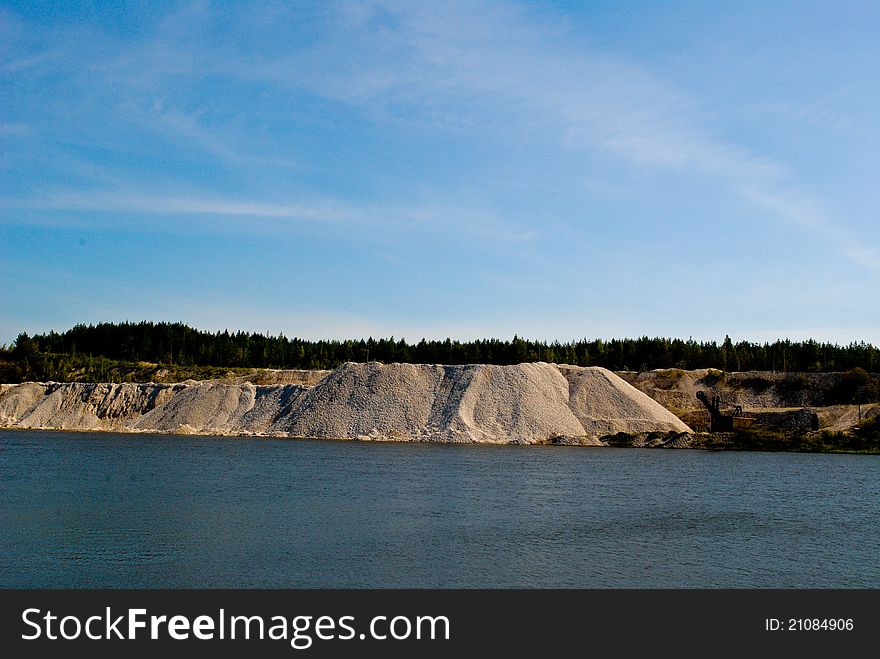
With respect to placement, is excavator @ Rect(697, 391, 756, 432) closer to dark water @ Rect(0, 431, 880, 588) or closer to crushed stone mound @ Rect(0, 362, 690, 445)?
crushed stone mound @ Rect(0, 362, 690, 445)

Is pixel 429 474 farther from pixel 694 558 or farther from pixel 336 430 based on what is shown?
pixel 336 430

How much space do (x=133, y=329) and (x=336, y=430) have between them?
95.7m

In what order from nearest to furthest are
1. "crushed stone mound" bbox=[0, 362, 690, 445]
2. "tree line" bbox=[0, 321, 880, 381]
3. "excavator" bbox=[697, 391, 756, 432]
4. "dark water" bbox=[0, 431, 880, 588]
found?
1. "dark water" bbox=[0, 431, 880, 588]
2. "crushed stone mound" bbox=[0, 362, 690, 445]
3. "excavator" bbox=[697, 391, 756, 432]
4. "tree line" bbox=[0, 321, 880, 381]

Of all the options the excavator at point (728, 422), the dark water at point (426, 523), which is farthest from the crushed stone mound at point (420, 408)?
the dark water at point (426, 523)

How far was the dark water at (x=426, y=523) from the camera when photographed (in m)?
23.0

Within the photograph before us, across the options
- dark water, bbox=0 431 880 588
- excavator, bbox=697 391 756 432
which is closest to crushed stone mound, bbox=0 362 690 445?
excavator, bbox=697 391 756 432

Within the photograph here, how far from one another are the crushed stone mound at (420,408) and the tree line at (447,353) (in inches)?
1498

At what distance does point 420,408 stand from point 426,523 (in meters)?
53.7

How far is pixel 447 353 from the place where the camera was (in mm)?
138625

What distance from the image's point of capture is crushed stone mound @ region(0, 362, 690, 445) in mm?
81500

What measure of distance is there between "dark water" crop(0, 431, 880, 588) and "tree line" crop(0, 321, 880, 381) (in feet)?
256

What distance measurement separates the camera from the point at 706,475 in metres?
53.2

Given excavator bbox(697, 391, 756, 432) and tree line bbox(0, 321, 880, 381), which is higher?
tree line bbox(0, 321, 880, 381)
